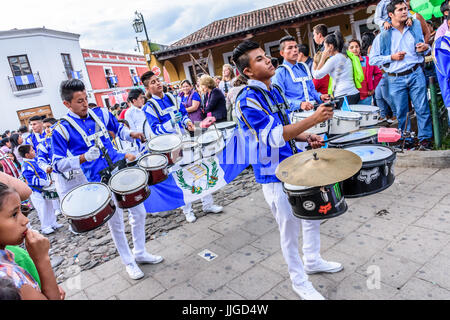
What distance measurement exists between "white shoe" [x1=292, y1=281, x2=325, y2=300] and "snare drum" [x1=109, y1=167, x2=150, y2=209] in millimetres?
1689

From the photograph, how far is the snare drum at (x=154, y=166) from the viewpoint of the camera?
330cm

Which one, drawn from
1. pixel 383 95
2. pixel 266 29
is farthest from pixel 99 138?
pixel 266 29

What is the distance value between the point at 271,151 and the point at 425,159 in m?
3.38

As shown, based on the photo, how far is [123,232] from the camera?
3334 millimetres

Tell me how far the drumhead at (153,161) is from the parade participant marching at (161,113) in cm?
111

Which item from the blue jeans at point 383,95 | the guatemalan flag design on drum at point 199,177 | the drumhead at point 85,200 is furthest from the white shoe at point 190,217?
the blue jeans at point 383,95

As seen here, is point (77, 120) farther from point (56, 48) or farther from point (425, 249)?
point (56, 48)

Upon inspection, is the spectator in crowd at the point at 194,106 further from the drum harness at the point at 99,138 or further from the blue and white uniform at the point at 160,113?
the drum harness at the point at 99,138

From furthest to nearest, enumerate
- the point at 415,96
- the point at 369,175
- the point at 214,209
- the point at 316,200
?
the point at 214,209 < the point at 415,96 < the point at 369,175 < the point at 316,200

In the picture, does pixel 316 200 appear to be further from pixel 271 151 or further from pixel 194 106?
pixel 194 106

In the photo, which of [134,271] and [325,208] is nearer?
[325,208]

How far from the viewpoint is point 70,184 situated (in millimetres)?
3510

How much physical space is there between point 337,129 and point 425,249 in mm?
1505

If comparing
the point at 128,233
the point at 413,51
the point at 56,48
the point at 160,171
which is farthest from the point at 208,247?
the point at 56,48
